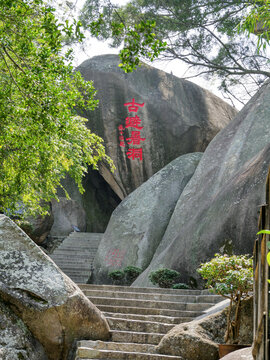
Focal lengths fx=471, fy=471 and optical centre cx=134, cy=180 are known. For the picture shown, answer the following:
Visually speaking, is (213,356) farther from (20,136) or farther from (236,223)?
(236,223)

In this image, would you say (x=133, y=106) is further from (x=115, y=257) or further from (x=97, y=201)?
(x=115, y=257)

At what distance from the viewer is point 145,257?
1366cm

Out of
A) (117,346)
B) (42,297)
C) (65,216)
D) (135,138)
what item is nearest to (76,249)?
(65,216)

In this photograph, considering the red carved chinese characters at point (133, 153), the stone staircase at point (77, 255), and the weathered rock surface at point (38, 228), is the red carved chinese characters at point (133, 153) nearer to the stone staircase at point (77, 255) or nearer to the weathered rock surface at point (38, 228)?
the stone staircase at point (77, 255)

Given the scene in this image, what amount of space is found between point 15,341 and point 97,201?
666 inches

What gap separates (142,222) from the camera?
1469 centimetres

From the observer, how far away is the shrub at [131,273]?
486 inches

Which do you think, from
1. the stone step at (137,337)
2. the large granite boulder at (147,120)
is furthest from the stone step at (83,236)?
the stone step at (137,337)

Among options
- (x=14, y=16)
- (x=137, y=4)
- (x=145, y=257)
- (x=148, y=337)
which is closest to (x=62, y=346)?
(x=148, y=337)

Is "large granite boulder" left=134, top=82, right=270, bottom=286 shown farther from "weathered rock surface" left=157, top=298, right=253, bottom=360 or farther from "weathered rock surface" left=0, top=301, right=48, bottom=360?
"weathered rock surface" left=0, top=301, right=48, bottom=360

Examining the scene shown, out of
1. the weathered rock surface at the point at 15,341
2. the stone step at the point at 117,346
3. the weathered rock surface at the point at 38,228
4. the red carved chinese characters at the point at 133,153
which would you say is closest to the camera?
the weathered rock surface at the point at 15,341

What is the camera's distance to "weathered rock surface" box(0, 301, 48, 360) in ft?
16.2

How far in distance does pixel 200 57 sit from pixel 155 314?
595 cm

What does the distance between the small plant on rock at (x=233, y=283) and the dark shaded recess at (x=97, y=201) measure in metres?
15.2
